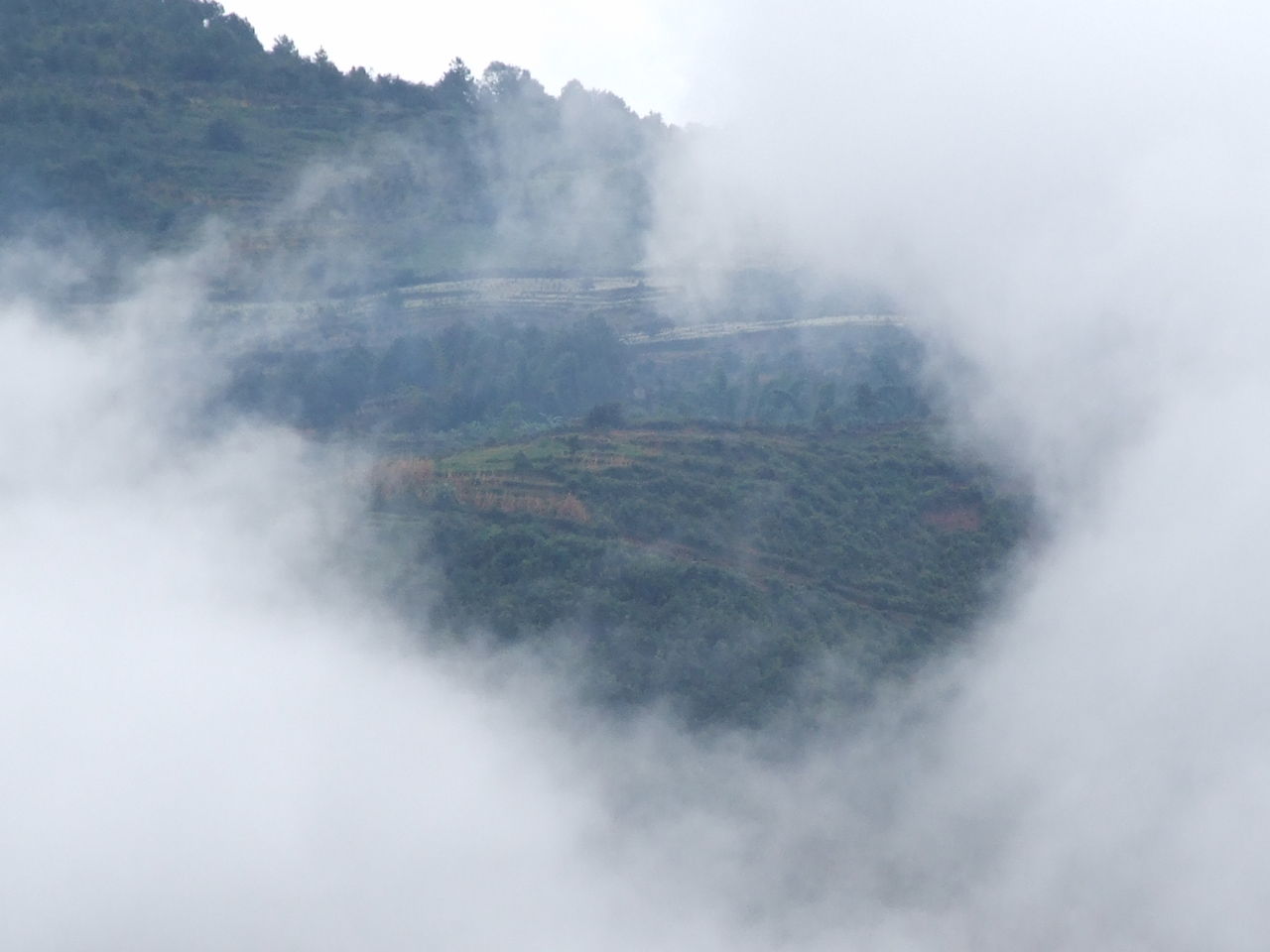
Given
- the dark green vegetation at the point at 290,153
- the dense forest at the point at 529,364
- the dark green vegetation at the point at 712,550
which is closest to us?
the dark green vegetation at the point at 712,550

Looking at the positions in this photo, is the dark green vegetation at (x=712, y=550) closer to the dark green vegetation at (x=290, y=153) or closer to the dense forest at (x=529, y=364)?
the dense forest at (x=529, y=364)

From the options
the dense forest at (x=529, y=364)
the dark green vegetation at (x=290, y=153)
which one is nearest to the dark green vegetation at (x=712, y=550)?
the dense forest at (x=529, y=364)

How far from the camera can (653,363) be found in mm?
28953

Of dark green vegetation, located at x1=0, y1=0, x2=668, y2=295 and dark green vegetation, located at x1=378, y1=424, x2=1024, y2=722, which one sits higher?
dark green vegetation, located at x1=0, y1=0, x2=668, y2=295

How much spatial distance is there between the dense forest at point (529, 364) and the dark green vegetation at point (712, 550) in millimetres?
41

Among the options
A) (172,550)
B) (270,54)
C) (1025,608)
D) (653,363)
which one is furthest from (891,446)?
(270,54)

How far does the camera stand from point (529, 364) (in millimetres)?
26672

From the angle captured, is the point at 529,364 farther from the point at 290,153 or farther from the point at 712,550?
the point at 290,153

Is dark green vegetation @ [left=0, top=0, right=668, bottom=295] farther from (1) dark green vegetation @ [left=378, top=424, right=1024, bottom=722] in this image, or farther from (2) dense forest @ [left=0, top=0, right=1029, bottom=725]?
(1) dark green vegetation @ [left=378, top=424, right=1024, bottom=722]

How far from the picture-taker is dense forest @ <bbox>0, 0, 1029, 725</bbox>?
19.2 meters

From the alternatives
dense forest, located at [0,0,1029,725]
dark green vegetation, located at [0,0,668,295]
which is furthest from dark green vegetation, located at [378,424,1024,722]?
dark green vegetation, located at [0,0,668,295]

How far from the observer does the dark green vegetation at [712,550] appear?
18547 mm

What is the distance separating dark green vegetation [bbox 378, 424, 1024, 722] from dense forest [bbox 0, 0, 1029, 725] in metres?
0.04

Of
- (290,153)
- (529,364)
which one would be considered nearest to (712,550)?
(529,364)
